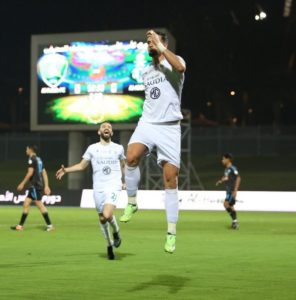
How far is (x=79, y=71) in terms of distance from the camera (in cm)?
3747

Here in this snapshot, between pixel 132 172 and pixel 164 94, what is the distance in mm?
1076

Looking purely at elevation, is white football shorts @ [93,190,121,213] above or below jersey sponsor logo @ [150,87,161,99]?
below

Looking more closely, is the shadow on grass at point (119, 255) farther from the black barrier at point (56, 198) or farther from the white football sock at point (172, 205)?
the black barrier at point (56, 198)

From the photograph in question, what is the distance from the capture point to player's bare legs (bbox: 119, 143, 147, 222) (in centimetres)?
927

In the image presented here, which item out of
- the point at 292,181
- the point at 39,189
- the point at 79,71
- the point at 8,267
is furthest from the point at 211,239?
→ the point at 292,181

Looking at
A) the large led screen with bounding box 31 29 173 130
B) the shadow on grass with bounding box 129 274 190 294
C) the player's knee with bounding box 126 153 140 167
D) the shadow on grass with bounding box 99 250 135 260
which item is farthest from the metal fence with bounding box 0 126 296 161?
the player's knee with bounding box 126 153 140 167

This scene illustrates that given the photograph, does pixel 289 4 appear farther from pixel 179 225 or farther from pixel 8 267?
pixel 8 267

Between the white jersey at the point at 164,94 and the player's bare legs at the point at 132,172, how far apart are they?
15.1 inches

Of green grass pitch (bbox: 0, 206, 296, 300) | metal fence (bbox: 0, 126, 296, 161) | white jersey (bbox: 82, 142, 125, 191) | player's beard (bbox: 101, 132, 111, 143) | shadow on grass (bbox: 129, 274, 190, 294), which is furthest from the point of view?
metal fence (bbox: 0, 126, 296, 161)

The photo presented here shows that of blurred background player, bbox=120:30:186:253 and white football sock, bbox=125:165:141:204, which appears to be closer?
blurred background player, bbox=120:30:186:253

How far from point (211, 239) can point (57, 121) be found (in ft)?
72.1

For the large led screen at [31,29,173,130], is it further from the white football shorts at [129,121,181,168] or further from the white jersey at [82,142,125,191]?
the white football shorts at [129,121,181,168]

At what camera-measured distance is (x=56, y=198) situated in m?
39.2

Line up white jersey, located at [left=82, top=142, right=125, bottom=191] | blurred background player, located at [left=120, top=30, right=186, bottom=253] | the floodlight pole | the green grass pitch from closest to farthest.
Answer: the green grass pitch → blurred background player, located at [left=120, top=30, right=186, bottom=253] → white jersey, located at [left=82, top=142, right=125, bottom=191] → the floodlight pole
